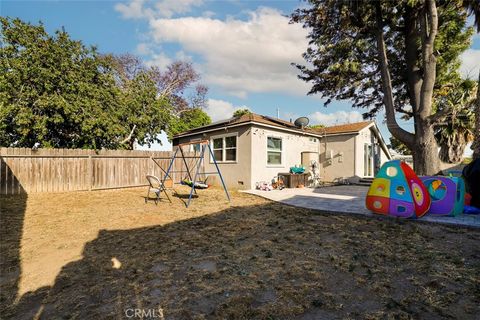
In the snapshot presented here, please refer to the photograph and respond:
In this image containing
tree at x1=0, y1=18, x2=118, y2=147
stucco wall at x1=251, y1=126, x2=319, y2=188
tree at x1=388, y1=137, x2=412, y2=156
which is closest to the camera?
tree at x1=0, y1=18, x2=118, y2=147

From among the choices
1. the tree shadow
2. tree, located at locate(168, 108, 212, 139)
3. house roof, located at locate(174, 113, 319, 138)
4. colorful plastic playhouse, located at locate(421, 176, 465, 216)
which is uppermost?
tree, located at locate(168, 108, 212, 139)

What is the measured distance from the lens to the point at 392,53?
13812mm

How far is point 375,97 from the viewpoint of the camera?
51.0ft

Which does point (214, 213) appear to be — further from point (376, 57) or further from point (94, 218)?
point (376, 57)

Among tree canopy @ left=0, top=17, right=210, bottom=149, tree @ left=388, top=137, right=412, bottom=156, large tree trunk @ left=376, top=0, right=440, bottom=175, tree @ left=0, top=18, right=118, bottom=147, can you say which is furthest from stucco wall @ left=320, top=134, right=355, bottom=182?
tree @ left=388, top=137, right=412, bottom=156

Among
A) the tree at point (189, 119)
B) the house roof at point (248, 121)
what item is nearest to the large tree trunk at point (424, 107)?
the house roof at point (248, 121)

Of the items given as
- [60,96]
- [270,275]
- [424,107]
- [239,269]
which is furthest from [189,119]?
[270,275]

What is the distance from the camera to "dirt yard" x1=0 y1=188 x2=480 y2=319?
241cm

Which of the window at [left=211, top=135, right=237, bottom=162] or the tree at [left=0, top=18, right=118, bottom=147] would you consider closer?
the tree at [left=0, top=18, right=118, bottom=147]

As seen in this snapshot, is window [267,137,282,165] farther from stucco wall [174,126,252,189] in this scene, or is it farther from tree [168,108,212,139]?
tree [168,108,212,139]

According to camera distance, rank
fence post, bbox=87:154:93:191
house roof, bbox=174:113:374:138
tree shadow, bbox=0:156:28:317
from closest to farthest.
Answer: tree shadow, bbox=0:156:28:317, fence post, bbox=87:154:93:191, house roof, bbox=174:113:374:138

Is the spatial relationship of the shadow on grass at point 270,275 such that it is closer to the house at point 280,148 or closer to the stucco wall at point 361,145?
the house at point 280,148

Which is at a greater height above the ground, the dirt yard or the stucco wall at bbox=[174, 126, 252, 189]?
the stucco wall at bbox=[174, 126, 252, 189]

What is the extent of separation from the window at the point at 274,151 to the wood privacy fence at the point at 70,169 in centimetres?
632
